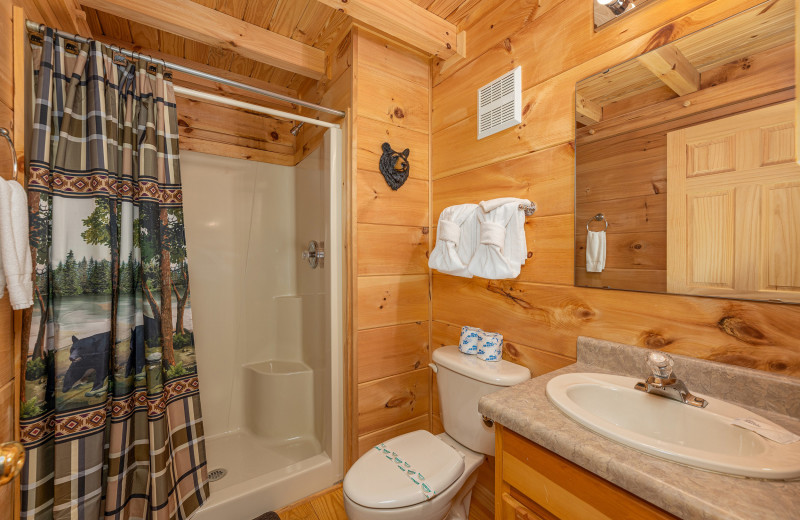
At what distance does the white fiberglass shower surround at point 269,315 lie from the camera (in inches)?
62.7

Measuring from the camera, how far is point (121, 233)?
1097 millimetres

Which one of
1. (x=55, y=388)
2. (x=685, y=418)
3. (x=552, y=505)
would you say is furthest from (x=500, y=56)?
(x=55, y=388)

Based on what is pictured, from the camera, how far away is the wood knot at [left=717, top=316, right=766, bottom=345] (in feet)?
2.51

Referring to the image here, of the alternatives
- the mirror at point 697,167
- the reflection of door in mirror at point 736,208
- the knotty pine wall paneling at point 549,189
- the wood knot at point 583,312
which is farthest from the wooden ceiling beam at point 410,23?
the wood knot at point 583,312

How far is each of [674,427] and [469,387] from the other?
1.98ft

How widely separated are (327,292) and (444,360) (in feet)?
2.27

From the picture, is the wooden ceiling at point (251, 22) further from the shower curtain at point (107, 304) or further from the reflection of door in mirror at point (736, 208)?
the reflection of door in mirror at point (736, 208)

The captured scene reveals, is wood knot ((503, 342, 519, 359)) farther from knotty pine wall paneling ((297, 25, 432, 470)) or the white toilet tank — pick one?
knotty pine wall paneling ((297, 25, 432, 470))

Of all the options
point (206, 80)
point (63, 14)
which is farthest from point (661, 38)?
point (206, 80)

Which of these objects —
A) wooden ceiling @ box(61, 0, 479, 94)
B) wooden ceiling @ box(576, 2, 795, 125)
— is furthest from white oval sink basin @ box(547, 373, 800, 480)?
wooden ceiling @ box(61, 0, 479, 94)

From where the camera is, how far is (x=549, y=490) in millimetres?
693

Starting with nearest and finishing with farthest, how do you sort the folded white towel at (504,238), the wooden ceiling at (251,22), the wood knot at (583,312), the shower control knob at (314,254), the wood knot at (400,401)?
the wood knot at (583,312), the folded white towel at (504,238), the wooden ceiling at (251,22), the wood knot at (400,401), the shower control knob at (314,254)

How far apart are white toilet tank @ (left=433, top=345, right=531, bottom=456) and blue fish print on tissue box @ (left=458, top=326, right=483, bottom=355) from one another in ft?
0.08

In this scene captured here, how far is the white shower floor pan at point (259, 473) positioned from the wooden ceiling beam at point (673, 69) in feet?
6.49
